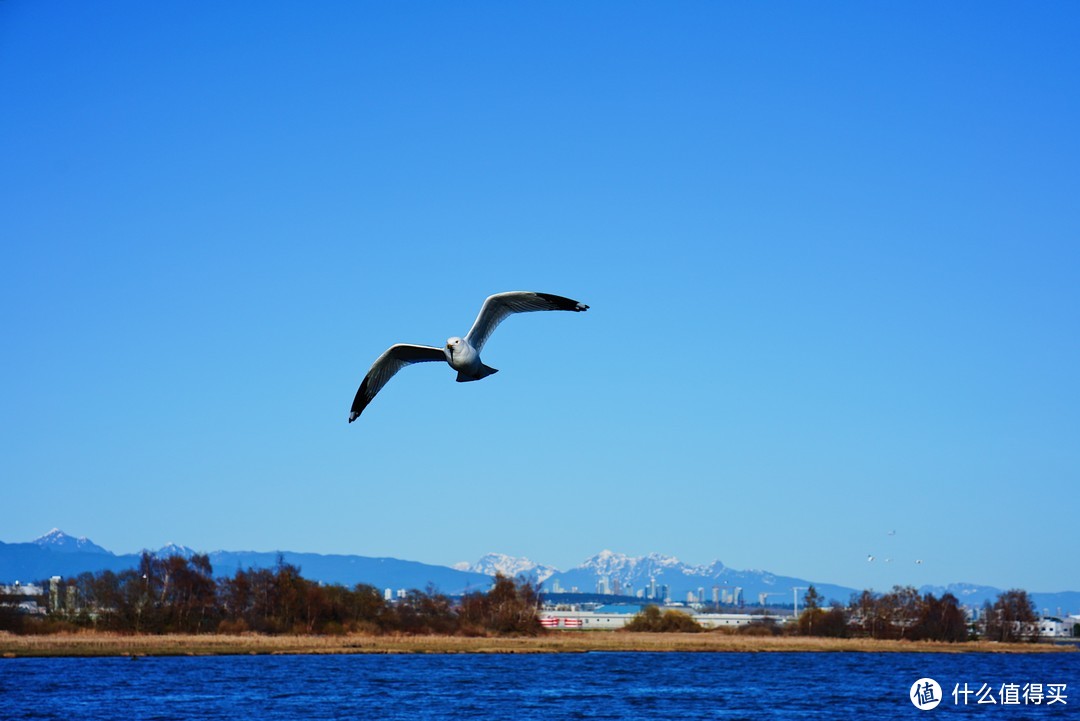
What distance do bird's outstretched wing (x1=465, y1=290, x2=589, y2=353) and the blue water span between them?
32.5 metres

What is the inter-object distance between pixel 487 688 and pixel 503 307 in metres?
47.8

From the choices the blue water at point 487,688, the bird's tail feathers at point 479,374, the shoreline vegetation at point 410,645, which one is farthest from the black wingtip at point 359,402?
the shoreline vegetation at point 410,645

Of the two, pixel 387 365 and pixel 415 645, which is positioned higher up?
pixel 387 365

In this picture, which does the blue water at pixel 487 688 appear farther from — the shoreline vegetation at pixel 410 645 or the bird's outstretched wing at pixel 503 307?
the bird's outstretched wing at pixel 503 307

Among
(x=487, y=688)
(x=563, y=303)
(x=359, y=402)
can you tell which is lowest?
(x=487, y=688)

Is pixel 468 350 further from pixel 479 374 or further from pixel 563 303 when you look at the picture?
pixel 563 303

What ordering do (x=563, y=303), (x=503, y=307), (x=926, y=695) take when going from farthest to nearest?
(x=926, y=695), (x=503, y=307), (x=563, y=303)

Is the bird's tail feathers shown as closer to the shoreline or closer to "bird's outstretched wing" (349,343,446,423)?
"bird's outstretched wing" (349,343,446,423)

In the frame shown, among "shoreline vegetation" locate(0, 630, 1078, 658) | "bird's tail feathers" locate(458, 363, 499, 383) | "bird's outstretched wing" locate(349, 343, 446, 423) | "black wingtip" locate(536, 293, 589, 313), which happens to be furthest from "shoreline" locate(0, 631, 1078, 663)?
"black wingtip" locate(536, 293, 589, 313)

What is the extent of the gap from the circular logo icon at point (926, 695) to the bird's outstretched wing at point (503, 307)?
45056 mm

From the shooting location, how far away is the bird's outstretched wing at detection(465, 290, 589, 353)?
2248cm

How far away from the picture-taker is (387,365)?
25125 millimetres

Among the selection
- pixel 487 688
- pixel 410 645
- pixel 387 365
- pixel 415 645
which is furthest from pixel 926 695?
pixel 410 645

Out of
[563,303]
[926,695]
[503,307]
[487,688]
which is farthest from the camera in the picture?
[487,688]
